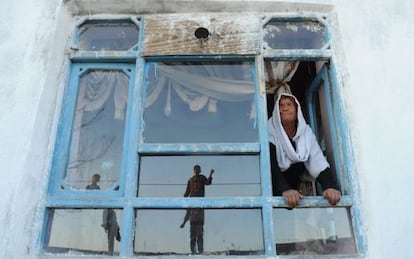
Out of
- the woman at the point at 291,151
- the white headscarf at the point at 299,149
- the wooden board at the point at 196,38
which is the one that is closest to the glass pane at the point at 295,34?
the wooden board at the point at 196,38

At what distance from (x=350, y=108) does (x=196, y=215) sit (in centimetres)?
143

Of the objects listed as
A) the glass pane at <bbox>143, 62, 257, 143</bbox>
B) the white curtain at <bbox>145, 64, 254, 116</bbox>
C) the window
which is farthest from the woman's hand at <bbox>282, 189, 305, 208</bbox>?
the white curtain at <bbox>145, 64, 254, 116</bbox>

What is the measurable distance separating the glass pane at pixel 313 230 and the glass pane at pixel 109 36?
195 cm

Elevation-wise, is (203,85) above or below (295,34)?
below

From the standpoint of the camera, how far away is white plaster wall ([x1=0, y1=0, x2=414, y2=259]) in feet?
8.46

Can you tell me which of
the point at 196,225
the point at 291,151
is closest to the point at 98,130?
the point at 196,225

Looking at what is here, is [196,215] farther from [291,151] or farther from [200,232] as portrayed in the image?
[291,151]

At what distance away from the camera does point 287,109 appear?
3.54m

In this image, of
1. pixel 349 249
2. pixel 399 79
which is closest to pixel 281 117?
pixel 399 79

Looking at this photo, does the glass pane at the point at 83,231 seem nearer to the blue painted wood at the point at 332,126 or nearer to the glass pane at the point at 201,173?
the glass pane at the point at 201,173

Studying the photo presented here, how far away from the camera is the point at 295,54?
10.4 ft

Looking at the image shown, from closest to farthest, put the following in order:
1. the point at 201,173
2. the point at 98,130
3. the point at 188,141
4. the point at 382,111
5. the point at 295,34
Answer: the point at 382,111, the point at 201,173, the point at 188,141, the point at 98,130, the point at 295,34

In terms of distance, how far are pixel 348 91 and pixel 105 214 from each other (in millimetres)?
2081

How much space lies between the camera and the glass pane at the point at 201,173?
2.85m
